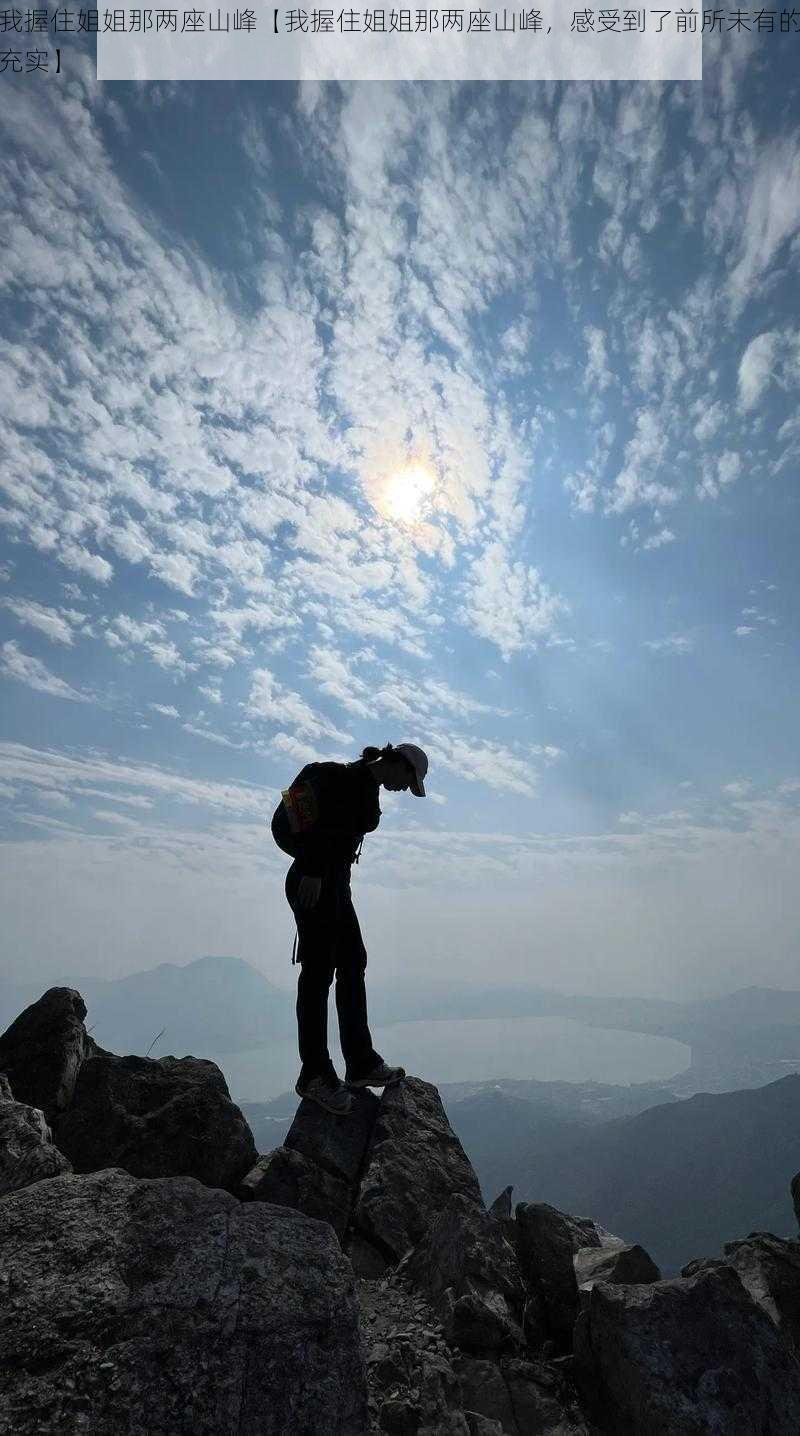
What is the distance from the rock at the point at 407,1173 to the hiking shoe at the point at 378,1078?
0.09 m

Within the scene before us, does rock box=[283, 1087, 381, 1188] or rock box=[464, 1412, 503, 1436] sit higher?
rock box=[283, 1087, 381, 1188]

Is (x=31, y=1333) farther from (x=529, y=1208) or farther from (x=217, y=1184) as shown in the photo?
(x=529, y=1208)

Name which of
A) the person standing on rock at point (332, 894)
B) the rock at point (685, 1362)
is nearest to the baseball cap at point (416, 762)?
the person standing on rock at point (332, 894)

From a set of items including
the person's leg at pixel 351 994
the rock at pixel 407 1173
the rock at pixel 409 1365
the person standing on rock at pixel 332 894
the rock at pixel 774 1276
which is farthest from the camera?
the person's leg at pixel 351 994

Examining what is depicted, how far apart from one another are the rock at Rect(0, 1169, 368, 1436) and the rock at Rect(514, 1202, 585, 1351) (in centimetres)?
230

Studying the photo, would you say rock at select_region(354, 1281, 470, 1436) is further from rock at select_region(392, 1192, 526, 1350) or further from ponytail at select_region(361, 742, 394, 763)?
ponytail at select_region(361, 742, 394, 763)

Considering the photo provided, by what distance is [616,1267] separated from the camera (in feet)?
16.4

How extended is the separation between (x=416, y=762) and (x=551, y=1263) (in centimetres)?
491

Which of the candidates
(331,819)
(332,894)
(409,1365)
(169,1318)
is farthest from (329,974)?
(169,1318)

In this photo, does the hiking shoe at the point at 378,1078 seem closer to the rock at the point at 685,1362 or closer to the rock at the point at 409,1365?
the rock at the point at 409,1365

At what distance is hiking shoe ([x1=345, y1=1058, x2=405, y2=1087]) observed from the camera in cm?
775

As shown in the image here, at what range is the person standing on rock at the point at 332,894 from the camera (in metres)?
7.44

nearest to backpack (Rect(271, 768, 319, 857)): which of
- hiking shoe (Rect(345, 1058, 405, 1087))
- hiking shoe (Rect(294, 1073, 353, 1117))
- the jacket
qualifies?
the jacket

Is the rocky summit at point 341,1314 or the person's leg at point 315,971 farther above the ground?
the person's leg at point 315,971
